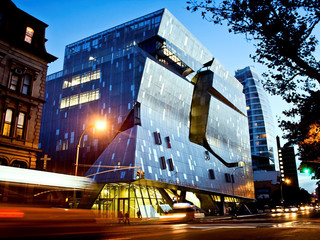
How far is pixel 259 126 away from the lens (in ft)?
556

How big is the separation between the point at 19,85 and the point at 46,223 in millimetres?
24009

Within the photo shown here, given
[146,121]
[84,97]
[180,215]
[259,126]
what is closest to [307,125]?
[180,215]

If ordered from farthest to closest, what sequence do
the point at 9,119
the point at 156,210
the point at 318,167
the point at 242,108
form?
1. the point at 242,108
2. the point at 156,210
3. the point at 318,167
4. the point at 9,119

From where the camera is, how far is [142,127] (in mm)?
47188

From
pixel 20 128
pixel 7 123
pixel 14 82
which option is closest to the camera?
pixel 7 123

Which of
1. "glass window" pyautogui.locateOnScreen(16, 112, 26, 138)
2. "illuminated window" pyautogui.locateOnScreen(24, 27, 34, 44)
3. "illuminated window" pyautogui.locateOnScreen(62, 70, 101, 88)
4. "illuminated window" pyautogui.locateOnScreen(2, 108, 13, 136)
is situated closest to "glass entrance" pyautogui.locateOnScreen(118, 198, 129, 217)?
"glass window" pyautogui.locateOnScreen(16, 112, 26, 138)

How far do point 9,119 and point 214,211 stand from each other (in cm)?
4450

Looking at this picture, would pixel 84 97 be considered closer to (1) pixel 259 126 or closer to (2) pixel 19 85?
(2) pixel 19 85

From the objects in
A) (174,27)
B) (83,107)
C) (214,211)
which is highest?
(174,27)

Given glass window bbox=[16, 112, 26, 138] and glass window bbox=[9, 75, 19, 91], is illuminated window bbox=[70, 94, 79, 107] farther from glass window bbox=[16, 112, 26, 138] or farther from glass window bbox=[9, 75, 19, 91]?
glass window bbox=[16, 112, 26, 138]

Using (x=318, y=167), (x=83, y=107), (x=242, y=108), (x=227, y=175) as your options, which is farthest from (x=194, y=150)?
(x=242, y=108)

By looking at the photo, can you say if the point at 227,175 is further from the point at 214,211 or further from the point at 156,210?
the point at 156,210

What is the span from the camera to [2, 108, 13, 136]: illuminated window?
999 inches

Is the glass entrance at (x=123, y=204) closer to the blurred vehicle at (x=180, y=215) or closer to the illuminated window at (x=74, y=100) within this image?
the blurred vehicle at (x=180, y=215)
